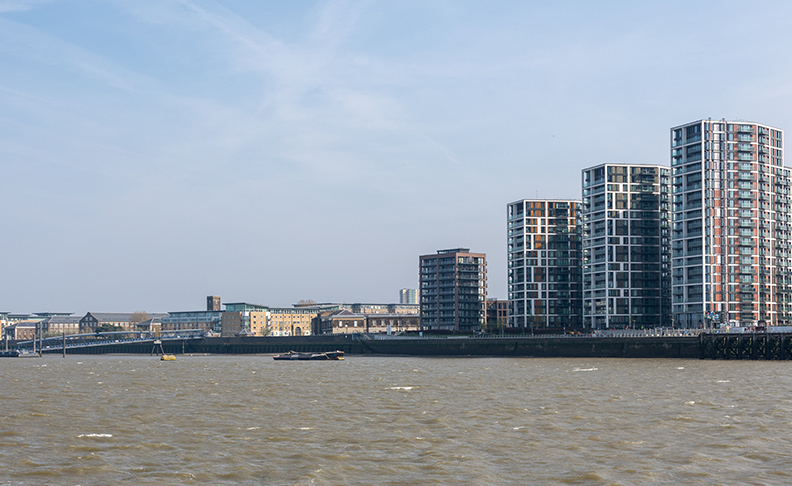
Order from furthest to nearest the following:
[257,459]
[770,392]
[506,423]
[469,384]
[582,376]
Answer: [582,376] < [469,384] < [770,392] < [506,423] < [257,459]

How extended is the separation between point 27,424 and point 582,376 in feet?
221

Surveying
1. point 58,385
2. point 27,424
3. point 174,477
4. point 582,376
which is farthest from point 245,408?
point 582,376

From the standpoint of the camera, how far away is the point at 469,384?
3561 inches

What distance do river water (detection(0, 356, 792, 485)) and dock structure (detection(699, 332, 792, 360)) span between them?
2800 inches

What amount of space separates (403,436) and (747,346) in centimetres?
12149

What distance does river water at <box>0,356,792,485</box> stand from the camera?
36438 mm

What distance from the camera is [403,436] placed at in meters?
47.4

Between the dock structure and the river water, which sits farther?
the dock structure

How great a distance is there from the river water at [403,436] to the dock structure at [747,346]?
233 feet

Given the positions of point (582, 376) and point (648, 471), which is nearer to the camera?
point (648, 471)

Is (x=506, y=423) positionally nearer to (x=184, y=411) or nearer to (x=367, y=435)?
(x=367, y=435)

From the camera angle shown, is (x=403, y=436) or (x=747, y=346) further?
(x=747, y=346)

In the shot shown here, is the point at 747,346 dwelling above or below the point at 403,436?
below

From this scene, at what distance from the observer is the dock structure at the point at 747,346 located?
146875 mm
